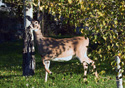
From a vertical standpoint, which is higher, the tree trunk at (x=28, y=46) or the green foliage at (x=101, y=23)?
the green foliage at (x=101, y=23)

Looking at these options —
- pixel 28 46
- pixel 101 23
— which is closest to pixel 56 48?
pixel 28 46

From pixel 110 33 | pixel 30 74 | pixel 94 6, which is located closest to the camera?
pixel 110 33

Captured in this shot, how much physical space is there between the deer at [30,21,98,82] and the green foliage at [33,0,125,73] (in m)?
2.89

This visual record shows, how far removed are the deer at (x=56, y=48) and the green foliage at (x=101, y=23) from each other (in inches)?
114

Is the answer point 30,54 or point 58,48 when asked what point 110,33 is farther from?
point 30,54

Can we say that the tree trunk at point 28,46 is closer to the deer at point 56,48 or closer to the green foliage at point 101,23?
the deer at point 56,48

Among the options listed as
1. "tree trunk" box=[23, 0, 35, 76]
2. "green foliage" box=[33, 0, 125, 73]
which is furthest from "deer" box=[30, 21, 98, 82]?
"green foliage" box=[33, 0, 125, 73]

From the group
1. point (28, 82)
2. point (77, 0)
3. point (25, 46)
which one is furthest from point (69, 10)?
point (25, 46)

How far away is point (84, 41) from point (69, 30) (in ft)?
73.1

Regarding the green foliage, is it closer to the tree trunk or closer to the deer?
the deer

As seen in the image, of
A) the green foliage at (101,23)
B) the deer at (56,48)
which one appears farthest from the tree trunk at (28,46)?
the green foliage at (101,23)

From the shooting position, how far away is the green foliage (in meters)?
4.35

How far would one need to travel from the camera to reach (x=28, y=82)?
27.2 feet

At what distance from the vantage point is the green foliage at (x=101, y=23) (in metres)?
4.35
